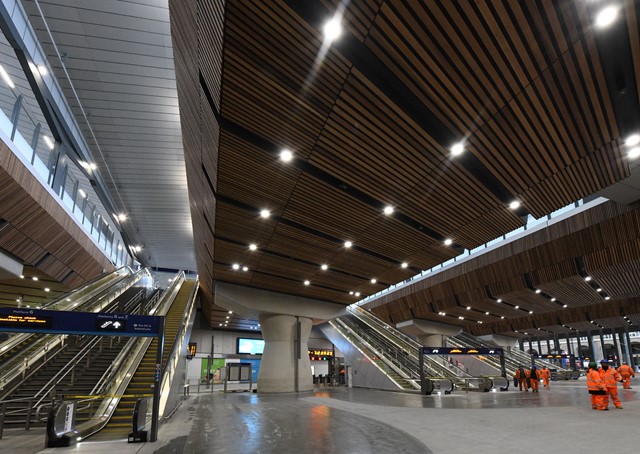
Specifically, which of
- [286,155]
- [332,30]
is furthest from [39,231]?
[332,30]

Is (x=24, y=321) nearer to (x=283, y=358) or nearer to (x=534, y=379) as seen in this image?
(x=283, y=358)

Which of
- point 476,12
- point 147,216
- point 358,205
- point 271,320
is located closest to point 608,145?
point 476,12

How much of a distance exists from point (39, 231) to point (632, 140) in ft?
58.6

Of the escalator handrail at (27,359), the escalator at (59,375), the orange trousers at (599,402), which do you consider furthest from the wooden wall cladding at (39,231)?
the orange trousers at (599,402)

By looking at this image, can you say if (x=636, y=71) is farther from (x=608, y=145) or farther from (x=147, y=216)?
(x=147, y=216)

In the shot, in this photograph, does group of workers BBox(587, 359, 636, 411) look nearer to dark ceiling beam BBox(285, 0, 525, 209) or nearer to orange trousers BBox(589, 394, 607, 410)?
orange trousers BBox(589, 394, 607, 410)

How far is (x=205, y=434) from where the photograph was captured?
7.99m

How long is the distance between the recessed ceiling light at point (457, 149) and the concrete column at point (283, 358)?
15379mm

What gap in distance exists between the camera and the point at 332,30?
5.36 m

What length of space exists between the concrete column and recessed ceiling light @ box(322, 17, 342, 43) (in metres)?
17.6

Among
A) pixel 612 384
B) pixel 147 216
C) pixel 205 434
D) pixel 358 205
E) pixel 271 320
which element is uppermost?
pixel 147 216

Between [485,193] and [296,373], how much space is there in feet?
50.1

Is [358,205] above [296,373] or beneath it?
above

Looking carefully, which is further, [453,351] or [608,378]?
[453,351]
